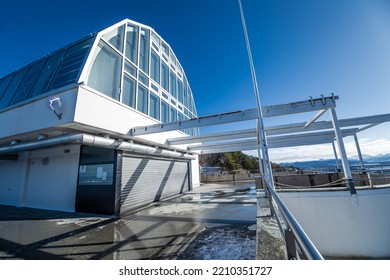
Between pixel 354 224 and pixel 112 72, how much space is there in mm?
12910

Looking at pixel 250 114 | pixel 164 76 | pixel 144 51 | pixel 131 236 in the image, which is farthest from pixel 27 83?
pixel 250 114

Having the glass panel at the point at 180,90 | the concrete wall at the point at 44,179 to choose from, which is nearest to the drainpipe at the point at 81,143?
the concrete wall at the point at 44,179

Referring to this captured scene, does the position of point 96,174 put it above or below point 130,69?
below

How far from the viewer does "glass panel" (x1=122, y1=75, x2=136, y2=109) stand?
7.84 meters

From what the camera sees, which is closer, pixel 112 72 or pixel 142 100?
pixel 112 72

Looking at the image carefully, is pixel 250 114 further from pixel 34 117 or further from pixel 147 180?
pixel 34 117

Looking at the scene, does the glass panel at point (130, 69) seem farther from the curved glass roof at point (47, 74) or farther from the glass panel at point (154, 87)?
the curved glass roof at point (47, 74)

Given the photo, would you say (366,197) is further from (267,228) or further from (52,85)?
(52,85)

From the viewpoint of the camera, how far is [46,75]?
7.66m

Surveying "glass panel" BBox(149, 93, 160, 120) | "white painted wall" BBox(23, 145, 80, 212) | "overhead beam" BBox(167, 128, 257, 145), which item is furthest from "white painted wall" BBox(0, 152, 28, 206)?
"overhead beam" BBox(167, 128, 257, 145)

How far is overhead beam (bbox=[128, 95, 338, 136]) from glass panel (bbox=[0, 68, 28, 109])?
721 cm

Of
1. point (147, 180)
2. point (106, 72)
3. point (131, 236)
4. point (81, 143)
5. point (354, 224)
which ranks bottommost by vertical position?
point (354, 224)

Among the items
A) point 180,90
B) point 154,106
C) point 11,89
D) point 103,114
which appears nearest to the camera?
point 103,114

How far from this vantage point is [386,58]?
4.58m
